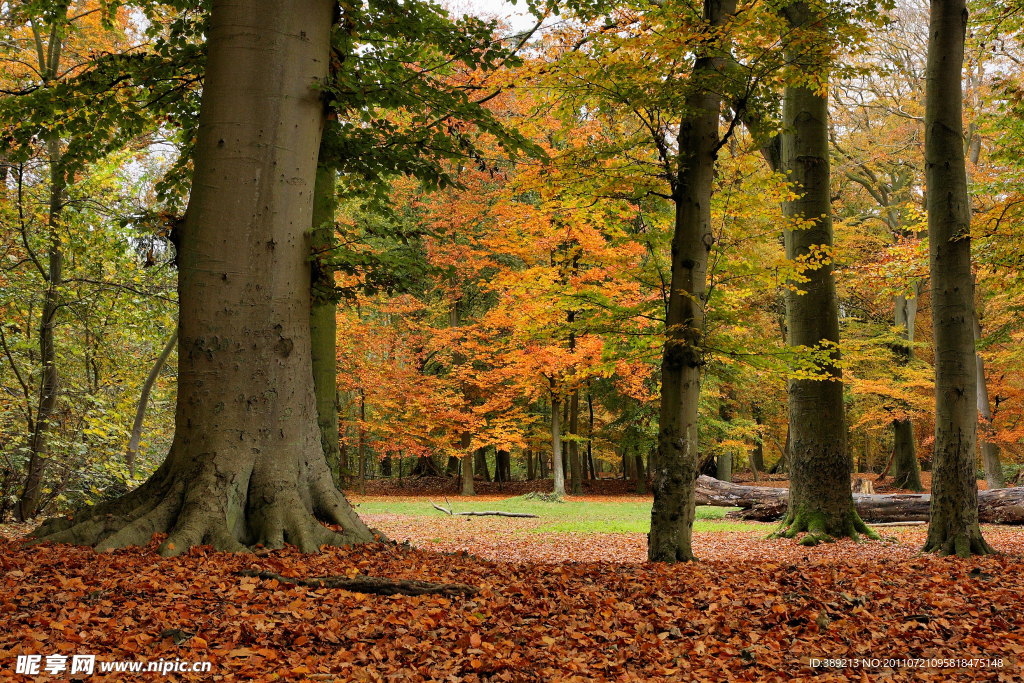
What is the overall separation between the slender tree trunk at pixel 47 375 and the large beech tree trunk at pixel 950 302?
1019 centimetres

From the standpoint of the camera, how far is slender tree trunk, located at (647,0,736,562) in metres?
5.77

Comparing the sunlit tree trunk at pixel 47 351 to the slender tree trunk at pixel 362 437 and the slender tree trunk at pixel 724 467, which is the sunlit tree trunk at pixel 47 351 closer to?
the slender tree trunk at pixel 362 437

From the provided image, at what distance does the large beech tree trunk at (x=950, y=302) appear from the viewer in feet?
21.3

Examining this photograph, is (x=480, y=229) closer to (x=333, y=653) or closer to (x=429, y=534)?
(x=429, y=534)

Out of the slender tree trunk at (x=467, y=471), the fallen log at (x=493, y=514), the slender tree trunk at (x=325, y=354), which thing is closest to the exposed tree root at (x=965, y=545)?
the slender tree trunk at (x=325, y=354)

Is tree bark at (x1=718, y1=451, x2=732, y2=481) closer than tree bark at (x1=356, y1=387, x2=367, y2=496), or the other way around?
tree bark at (x1=356, y1=387, x2=367, y2=496)

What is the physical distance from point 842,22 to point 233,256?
5745 mm

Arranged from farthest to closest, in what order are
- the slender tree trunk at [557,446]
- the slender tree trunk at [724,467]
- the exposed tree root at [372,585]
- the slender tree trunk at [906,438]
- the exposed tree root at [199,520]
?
the slender tree trunk at [724,467]
the slender tree trunk at [906,438]
the slender tree trunk at [557,446]
the exposed tree root at [199,520]
the exposed tree root at [372,585]

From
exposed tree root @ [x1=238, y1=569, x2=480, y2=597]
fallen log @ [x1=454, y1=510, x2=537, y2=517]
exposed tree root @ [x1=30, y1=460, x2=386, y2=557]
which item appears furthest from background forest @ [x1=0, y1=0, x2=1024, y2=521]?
fallen log @ [x1=454, y1=510, x2=537, y2=517]

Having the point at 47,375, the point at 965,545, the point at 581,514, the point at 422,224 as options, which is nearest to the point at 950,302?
the point at 965,545

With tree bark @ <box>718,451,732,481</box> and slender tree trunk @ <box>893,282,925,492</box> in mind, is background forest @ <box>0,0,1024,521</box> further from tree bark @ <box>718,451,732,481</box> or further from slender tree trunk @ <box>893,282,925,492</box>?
tree bark @ <box>718,451,732,481</box>

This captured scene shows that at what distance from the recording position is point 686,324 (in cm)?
587

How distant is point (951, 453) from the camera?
652 cm

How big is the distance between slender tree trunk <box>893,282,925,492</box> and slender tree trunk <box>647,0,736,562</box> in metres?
16.6
